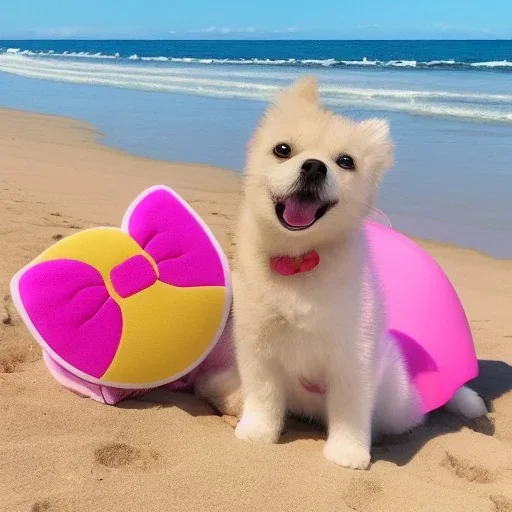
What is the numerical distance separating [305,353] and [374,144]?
77 cm

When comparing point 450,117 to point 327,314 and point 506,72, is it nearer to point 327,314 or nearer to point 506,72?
point 327,314

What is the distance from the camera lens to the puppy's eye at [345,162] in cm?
231

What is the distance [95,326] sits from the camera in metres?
2.73

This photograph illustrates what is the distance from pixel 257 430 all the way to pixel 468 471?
80 centimetres

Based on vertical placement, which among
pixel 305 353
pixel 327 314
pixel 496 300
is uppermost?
pixel 327 314

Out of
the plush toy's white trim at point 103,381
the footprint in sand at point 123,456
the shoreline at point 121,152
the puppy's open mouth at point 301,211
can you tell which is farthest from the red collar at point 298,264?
the shoreline at point 121,152

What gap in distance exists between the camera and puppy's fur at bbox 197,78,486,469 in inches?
90.9

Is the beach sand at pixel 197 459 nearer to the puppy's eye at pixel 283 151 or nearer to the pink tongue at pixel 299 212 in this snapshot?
the pink tongue at pixel 299 212

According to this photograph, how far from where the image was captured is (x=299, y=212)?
7.30ft

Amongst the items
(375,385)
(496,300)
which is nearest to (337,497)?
(375,385)

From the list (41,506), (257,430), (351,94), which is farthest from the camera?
(351,94)

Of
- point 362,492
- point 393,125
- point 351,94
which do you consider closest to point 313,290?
point 362,492

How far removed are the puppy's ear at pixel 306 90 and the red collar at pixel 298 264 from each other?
22.4 inches

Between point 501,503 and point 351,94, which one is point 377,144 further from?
point 351,94
